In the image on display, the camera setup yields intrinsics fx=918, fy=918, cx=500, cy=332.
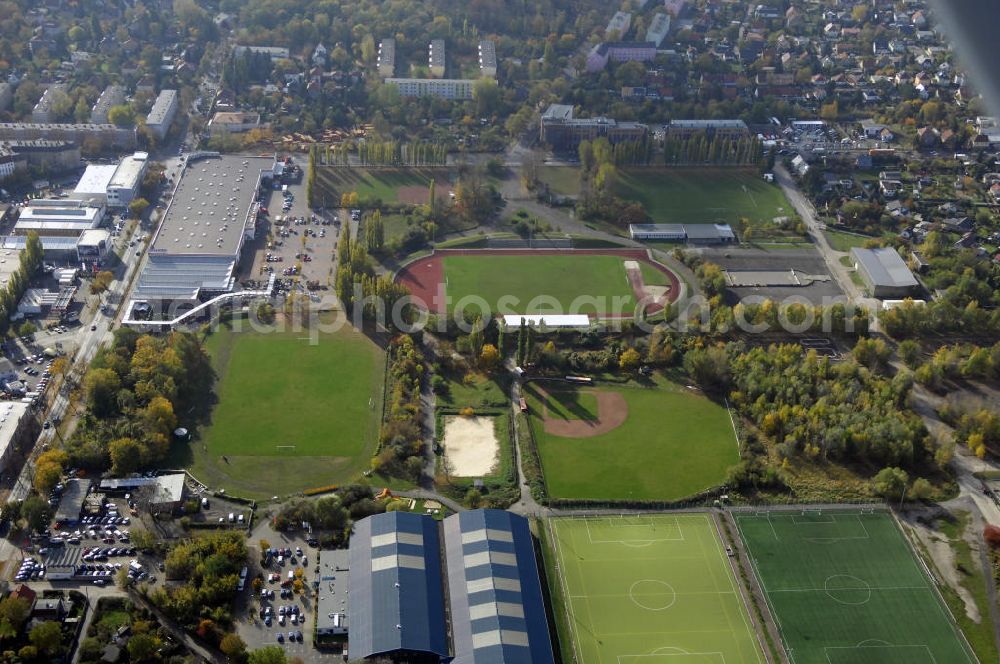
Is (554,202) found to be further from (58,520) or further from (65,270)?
(58,520)

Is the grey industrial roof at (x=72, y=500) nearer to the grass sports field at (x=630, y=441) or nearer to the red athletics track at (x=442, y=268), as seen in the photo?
→ the grass sports field at (x=630, y=441)

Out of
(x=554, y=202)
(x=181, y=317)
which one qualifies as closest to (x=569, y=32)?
(x=554, y=202)

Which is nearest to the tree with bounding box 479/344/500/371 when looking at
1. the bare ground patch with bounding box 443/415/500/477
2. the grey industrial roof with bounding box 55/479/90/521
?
the bare ground patch with bounding box 443/415/500/477

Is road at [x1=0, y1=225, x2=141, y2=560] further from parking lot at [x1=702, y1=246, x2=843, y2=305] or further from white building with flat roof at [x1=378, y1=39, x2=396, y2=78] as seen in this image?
parking lot at [x1=702, y1=246, x2=843, y2=305]

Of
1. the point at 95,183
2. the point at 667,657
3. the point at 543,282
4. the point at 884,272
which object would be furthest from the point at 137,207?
the point at 884,272

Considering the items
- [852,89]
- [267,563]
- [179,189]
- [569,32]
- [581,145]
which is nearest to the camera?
[267,563]

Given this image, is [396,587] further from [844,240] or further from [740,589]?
[844,240]
